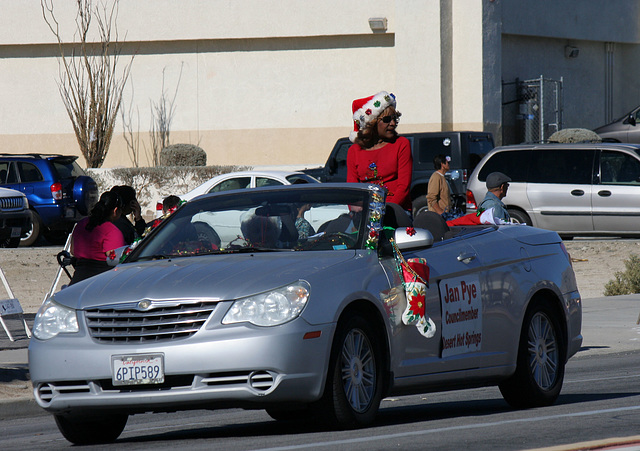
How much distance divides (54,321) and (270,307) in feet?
4.45

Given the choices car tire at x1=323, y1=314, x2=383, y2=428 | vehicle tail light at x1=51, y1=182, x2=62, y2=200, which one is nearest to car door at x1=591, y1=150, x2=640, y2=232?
vehicle tail light at x1=51, y1=182, x2=62, y2=200

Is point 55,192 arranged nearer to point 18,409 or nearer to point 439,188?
point 439,188

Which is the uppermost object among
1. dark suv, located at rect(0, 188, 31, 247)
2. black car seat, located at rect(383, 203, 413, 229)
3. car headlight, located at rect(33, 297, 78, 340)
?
black car seat, located at rect(383, 203, 413, 229)

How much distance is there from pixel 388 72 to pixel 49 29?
10.3m

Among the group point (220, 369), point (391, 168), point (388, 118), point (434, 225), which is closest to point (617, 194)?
point (388, 118)

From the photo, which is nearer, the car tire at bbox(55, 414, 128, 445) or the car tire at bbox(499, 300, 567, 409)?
the car tire at bbox(55, 414, 128, 445)

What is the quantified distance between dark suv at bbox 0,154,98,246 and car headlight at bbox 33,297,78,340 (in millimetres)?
18921

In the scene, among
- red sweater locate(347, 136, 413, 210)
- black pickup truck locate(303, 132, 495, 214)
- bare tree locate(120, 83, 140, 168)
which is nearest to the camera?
red sweater locate(347, 136, 413, 210)

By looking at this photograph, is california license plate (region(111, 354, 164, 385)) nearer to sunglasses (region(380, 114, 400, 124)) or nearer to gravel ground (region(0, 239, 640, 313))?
sunglasses (region(380, 114, 400, 124))

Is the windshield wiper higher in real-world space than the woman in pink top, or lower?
higher

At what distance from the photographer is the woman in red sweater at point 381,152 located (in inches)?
404

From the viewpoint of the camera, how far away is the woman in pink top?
11.4 metres

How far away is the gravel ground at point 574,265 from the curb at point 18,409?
8833 mm

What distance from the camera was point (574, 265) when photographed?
22625mm
